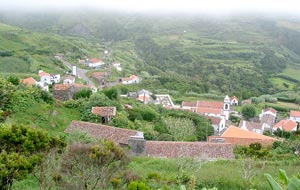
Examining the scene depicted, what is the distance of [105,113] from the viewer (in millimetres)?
23312

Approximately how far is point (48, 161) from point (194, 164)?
593 cm

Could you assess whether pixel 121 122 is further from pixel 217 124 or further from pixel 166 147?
pixel 217 124

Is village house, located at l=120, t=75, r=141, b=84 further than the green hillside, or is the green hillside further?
the green hillside

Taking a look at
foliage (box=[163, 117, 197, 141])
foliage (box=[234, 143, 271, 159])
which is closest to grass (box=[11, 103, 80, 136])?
foliage (box=[163, 117, 197, 141])

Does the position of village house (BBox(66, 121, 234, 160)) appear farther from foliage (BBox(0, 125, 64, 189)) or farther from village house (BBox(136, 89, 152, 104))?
village house (BBox(136, 89, 152, 104))

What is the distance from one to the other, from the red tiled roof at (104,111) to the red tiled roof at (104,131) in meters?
2.60

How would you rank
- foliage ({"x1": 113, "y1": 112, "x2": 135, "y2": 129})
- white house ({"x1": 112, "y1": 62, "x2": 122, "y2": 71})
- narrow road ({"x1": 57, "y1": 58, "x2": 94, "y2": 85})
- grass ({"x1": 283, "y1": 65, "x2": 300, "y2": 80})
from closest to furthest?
foliage ({"x1": 113, "y1": 112, "x2": 135, "y2": 129}), narrow road ({"x1": 57, "y1": 58, "x2": 94, "y2": 85}), white house ({"x1": 112, "y1": 62, "x2": 122, "y2": 71}), grass ({"x1": 283, "y1": 65, "x2": 300, "y2": 80})

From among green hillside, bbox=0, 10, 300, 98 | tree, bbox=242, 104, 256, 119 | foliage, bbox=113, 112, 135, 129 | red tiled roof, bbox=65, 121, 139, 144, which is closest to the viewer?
red tiled roof, bbox=65, 121, 139, 144

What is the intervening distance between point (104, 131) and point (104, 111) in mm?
3435

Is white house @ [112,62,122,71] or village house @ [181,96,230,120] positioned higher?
village house @ [181,96,230,120]

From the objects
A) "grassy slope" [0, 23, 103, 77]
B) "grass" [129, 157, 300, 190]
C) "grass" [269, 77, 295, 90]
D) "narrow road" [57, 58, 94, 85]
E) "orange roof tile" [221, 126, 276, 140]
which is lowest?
"grass" [269, 77, 295, 90]

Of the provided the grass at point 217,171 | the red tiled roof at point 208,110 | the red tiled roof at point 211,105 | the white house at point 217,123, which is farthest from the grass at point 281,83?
the grass at point 217,171

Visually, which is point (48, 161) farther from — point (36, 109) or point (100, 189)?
point (36, 109)

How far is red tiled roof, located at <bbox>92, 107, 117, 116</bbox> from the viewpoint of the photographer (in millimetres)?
23220
